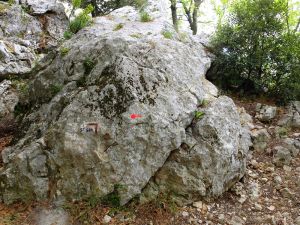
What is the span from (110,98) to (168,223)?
9.78 ft

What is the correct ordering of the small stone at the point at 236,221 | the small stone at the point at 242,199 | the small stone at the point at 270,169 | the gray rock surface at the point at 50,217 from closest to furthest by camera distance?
1. the gray rock surface at the point at 50,217
2. the small stone at the point at 236,221
3. the small stone at the point at 242,199
4. the small stone at the point at 270,169

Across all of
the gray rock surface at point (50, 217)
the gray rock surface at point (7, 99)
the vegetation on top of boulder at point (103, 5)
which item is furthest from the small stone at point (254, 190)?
the vegetation on top of boulder at point (103, 5)

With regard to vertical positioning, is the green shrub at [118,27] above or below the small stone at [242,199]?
above

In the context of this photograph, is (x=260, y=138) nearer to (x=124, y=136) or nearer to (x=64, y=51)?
(x=124, y=136)

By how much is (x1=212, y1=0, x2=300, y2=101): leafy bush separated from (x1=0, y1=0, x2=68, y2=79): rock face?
22.8 ft

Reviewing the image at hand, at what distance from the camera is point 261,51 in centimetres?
1043

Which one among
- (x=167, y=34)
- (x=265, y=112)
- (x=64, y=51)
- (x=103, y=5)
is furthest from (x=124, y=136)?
(x=103, y=5)

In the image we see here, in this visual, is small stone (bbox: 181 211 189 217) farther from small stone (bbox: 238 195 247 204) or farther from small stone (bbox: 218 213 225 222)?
small stone (bbox: 238 195 247 204)

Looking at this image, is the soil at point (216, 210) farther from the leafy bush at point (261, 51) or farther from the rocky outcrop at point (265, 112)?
the leafy bush at point (261, 51)

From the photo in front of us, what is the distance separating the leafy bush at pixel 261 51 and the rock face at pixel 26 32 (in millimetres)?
6945

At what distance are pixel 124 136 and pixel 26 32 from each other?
8239 millimetres

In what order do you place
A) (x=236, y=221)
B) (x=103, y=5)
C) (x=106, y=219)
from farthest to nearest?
1. (x=103, y=5)
2. (x=236, y=221)
3. (x=106, y=219)

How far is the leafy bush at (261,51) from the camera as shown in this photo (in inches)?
404

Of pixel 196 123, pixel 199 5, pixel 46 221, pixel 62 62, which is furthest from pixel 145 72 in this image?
pixel 199 5
